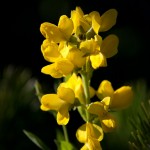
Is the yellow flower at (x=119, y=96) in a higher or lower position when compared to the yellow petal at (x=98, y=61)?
lower

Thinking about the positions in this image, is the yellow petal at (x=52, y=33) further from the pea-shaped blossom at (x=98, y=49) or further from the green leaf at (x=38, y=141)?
the green leaf at (x=38, y=141)

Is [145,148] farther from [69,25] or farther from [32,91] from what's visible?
[32,91]

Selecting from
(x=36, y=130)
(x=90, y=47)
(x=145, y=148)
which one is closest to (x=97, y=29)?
(x=90, y=47)

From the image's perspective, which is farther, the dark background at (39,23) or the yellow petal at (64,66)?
the dark background at (39,23)

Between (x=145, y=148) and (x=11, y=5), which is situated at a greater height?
(x=11, y=5)

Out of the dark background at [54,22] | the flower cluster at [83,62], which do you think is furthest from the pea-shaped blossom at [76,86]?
the dark background at [54,22]

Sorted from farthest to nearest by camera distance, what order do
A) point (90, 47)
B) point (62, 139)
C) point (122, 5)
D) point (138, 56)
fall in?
1. point (122, 5)
2. point (138, 56)
3. point (62, 139)
4. point (90, 47)

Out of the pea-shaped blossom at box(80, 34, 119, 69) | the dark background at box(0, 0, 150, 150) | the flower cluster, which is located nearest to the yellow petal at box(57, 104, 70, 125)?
→ the flower cluster

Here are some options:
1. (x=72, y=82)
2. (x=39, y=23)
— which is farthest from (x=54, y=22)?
(x=72, y=82)
